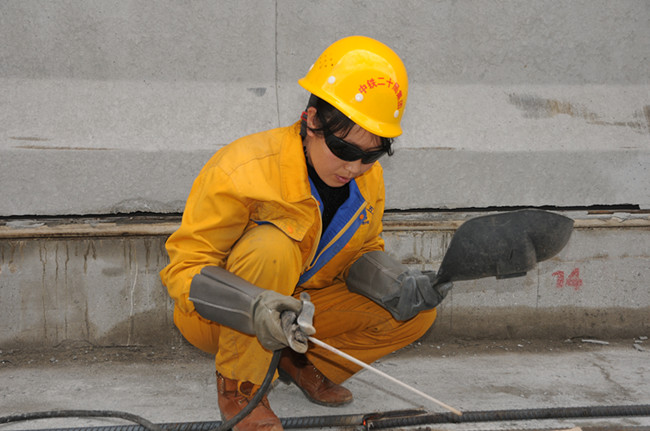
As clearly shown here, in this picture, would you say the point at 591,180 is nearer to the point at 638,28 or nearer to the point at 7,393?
the point at 638,28

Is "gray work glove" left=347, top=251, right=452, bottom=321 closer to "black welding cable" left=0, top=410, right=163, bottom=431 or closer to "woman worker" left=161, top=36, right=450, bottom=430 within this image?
"woman worker" left=161, top=36, right=450, bottom=430

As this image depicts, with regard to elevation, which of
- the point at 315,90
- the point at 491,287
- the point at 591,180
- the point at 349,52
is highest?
the point at 349,52

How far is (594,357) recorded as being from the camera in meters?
3.09

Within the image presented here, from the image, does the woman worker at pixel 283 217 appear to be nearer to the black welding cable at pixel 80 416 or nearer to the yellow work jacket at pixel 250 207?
the yellow work jacket at pixel 250 207

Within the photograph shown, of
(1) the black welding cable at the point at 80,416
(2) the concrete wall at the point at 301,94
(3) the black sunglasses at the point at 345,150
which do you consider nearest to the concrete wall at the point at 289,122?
(2) the concrete wall at the point at 301,94

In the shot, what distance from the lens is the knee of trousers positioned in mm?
1948

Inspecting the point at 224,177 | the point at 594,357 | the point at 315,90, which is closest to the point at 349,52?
the point at 315,90

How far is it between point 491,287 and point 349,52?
65.2 inches

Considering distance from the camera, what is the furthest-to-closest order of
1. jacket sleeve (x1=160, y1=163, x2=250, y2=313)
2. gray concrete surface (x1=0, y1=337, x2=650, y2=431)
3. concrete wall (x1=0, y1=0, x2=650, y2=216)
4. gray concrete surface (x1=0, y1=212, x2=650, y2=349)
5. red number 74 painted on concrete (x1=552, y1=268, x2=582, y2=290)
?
red number 74 painted on concrete (x1=552, y1=268, x2=582, y2=290), concrete wall (x1=0, y1=0, x2=650, y2=216), gray concrete surface (x1=0, y1=212, x2=650, y2=349), gray concrete surface (x1=0, y1=337, x2=650, y2=431), jacket sleeve (x1=160, y1=163, x2=250, y2=313)

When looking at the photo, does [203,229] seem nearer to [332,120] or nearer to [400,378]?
[332,120]

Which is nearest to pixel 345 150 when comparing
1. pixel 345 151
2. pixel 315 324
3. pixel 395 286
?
pixel 345 151

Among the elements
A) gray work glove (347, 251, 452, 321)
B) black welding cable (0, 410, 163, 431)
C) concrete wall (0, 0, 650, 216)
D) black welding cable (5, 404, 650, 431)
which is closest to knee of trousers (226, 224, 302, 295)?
gray work glove (347, 251, 452, 321)

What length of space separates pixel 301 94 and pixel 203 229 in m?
1.49

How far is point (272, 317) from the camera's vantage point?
5.46 feet
